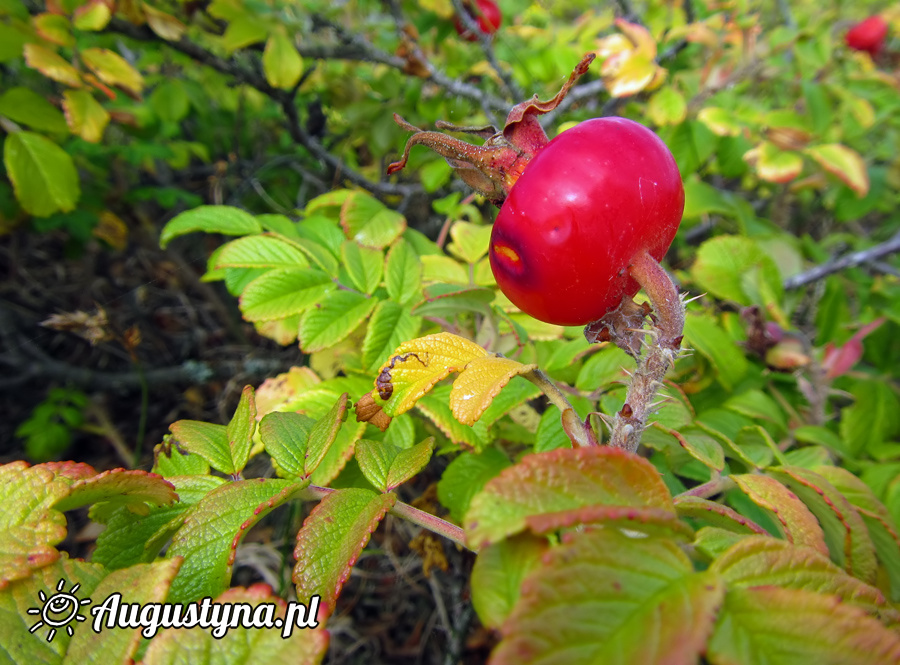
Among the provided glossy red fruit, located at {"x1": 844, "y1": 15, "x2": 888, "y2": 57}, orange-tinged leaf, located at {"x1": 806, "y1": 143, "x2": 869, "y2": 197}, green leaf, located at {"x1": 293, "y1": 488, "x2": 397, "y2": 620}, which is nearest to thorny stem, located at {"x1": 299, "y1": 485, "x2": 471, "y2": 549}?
green leaf, located at {"x1": 293, "y1": 488, "x2": 397, "y2": 620}

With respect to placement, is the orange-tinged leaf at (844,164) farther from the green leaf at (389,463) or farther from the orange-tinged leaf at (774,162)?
the green leaf at (389,463)

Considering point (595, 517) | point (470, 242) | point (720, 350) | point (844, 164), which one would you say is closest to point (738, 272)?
point (720, 350)

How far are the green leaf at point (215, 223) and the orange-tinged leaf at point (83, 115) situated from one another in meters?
0.61

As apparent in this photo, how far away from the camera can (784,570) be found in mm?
464

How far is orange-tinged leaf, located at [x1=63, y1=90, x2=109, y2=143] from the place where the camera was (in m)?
1.45

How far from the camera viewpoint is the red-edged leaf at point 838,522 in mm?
687

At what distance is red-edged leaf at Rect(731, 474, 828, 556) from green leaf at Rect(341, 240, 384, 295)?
0.73 meters

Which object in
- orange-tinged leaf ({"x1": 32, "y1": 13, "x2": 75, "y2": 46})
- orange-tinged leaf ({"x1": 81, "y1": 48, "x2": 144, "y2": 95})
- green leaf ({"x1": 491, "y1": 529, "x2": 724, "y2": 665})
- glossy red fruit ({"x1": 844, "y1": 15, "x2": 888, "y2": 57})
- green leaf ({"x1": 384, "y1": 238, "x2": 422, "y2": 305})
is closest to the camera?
green leaf ({"x1": 491, "y1": 529, "x2": 724, "y2": 665})

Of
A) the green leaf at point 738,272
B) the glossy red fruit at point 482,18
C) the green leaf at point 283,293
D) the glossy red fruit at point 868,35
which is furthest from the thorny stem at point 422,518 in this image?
the glossy red fruit at point 868,35

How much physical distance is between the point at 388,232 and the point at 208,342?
1632mm

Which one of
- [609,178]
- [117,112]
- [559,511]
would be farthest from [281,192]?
[559,511]

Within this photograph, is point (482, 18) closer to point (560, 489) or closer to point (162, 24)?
point (162, 24)

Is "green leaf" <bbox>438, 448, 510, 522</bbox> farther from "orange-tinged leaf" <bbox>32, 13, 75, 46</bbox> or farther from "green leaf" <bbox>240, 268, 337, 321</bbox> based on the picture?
"orange-tinged leaf" <bbox>32, 13, 75, 46</bbox>

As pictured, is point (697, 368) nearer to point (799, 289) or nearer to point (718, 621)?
point (799, 289)
